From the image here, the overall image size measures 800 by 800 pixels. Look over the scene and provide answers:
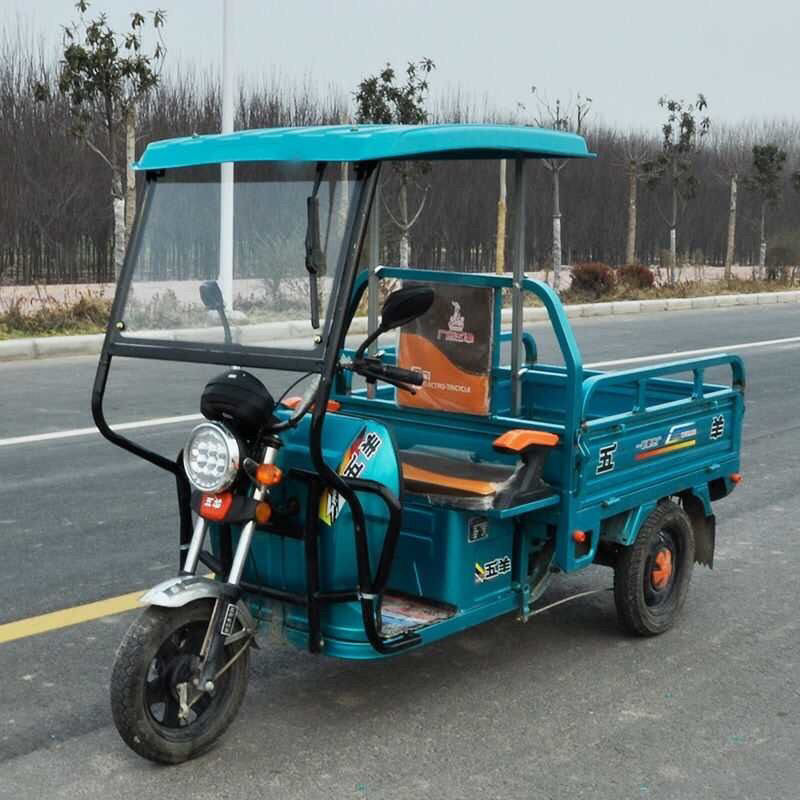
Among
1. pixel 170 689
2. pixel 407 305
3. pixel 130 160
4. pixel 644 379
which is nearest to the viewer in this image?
pixel 407 305

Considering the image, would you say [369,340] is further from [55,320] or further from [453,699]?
[55,320]

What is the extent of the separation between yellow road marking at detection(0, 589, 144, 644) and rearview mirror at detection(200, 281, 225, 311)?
65.8 inches

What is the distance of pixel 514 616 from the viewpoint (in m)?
5.22

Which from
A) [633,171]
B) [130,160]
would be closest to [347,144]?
[130,160]

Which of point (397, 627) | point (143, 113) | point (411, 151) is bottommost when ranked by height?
point (397, 627)

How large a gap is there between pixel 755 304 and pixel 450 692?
21.2 m

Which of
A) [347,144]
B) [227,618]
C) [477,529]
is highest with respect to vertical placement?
[347,144]

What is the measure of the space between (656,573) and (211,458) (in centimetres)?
210

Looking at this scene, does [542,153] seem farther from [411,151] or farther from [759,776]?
[759,776]

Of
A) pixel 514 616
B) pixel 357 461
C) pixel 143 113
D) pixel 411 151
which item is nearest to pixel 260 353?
pixel 357 461

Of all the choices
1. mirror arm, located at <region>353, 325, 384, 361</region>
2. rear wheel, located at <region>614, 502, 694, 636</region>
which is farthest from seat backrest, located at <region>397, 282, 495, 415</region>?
rear wheel, located at <region>614, 502, 694, 636</region>

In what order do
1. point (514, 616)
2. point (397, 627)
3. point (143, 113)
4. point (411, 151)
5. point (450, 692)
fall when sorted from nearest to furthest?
point (411, 151) < point (397, 627) < point (450, 692) < point (514, 616) < point (143, 113)

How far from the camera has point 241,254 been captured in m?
3.95

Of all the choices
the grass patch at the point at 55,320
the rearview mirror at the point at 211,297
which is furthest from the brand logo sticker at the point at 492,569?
the grass patch at the point at 55,320
